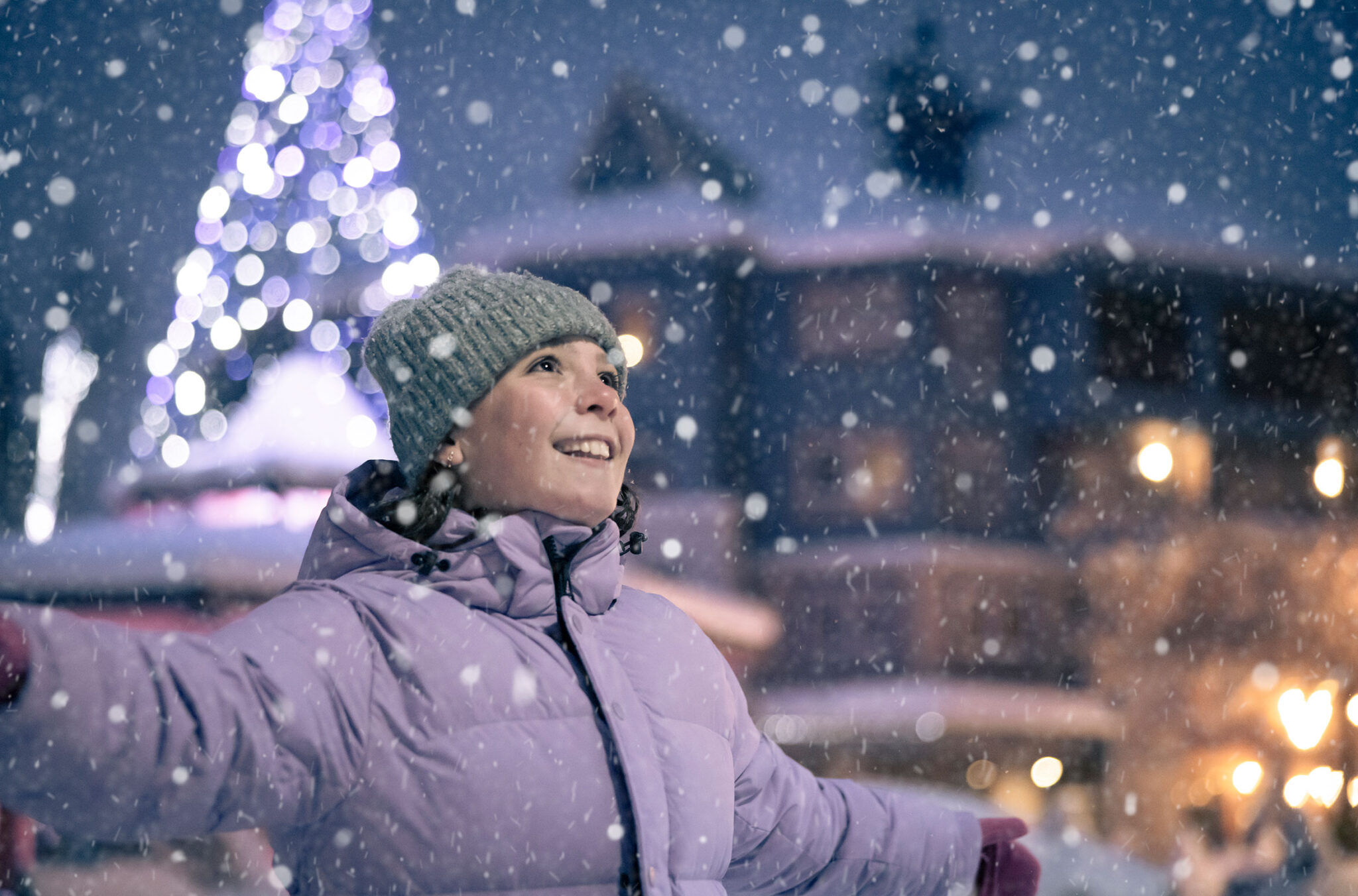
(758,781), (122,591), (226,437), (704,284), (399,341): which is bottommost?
(122,591)

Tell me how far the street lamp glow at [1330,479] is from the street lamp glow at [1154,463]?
118 inches

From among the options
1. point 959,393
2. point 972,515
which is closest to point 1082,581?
point 972,515

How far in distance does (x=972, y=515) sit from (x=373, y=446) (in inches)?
544

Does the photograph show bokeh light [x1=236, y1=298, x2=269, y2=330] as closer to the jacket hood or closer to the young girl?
the young girl

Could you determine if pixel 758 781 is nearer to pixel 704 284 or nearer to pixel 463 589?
pixel 463 589

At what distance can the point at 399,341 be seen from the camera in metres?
2.20

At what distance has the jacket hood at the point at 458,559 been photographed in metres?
1.76

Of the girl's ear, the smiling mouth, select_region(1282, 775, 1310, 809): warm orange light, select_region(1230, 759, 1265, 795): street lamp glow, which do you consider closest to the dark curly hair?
the girl's ear

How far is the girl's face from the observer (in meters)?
1.95

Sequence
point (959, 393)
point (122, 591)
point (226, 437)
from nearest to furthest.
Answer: point (122, 591), point (226, 437), point (959, 393)

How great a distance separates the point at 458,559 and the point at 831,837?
110cm

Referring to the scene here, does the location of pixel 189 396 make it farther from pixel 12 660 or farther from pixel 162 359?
pixel 12 660

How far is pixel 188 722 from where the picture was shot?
1.30 m

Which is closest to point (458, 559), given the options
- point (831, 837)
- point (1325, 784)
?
point (831, 837)
